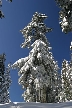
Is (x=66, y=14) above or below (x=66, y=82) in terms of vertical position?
below

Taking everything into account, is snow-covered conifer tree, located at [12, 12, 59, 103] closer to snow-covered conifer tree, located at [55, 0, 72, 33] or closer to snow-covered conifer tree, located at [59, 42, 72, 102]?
snow-covered conifer tree, located at [55, 0, 72, 33]

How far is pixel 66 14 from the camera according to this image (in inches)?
715

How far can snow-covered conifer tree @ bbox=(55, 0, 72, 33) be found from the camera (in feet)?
56.1

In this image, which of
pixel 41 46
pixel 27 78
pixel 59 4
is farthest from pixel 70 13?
pixel 27 78

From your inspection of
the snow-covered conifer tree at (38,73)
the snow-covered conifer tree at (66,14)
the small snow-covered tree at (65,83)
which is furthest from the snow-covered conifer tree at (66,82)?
the snow-covered conifer tree at (66,14)

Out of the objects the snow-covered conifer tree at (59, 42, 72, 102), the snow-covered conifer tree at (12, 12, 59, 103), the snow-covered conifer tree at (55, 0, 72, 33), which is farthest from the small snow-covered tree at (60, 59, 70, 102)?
the snow-covered conifer tree at (55, 0, 72, 33)

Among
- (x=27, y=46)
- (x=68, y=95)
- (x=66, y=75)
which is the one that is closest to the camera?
(x=27, y=46)

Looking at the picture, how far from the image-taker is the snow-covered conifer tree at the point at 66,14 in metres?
17.1

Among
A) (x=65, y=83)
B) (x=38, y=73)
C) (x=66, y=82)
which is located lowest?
(x=38, y=73)

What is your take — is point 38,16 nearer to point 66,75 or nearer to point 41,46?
point 41,46

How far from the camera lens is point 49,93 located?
24516 millimetres

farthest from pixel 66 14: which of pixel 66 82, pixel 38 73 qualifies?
pixel 66 82

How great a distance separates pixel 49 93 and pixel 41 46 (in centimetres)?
553

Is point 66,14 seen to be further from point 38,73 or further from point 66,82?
point 66,82
